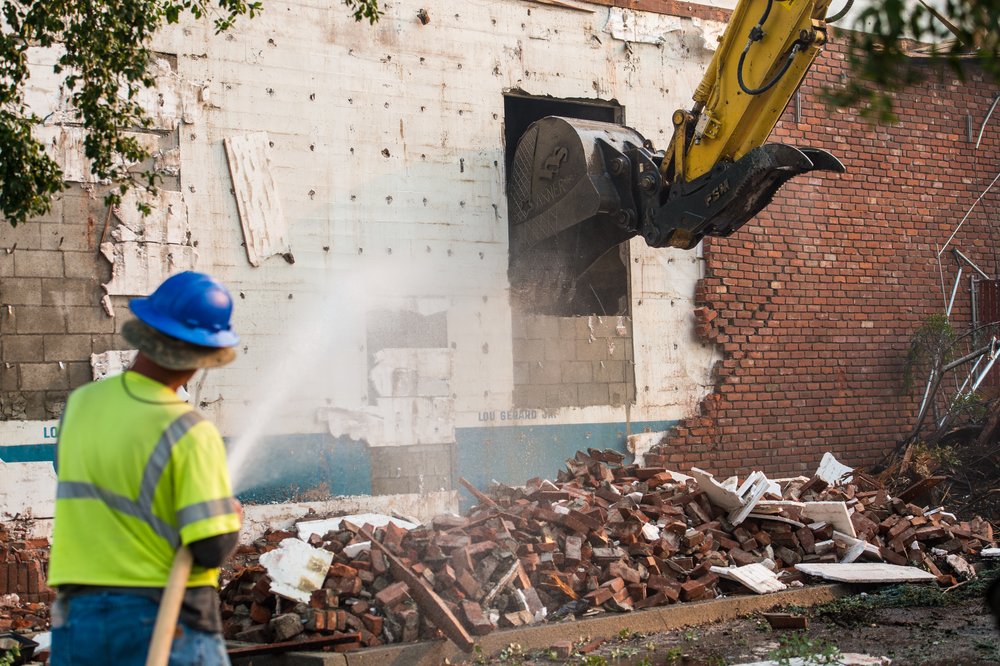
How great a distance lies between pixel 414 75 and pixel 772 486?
528 centimetres

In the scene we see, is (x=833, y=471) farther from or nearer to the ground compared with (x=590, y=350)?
nearer to the ground

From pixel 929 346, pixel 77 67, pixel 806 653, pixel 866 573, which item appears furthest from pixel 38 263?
pixel 929 346

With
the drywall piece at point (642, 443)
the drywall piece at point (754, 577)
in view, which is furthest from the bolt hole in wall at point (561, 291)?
the drywall piece at point (754, 577)

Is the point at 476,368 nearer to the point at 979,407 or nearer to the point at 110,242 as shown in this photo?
the point at 110,242

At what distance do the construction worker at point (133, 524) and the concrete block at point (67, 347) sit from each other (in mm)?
5725

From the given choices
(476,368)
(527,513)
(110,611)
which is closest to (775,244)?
(476,368)

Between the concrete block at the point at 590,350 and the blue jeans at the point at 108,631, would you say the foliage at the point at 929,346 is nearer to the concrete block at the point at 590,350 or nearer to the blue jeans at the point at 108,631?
the concrete block at the point at 590,350

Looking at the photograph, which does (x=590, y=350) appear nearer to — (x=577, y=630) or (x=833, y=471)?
(x=833, y=471)

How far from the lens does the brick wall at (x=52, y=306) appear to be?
26.1ft

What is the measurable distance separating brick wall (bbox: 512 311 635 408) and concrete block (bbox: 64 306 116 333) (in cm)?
385

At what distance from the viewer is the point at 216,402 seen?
8594mm

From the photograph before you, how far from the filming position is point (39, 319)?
805cm

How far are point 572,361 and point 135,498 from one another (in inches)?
302

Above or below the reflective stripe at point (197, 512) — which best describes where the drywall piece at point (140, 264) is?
above
